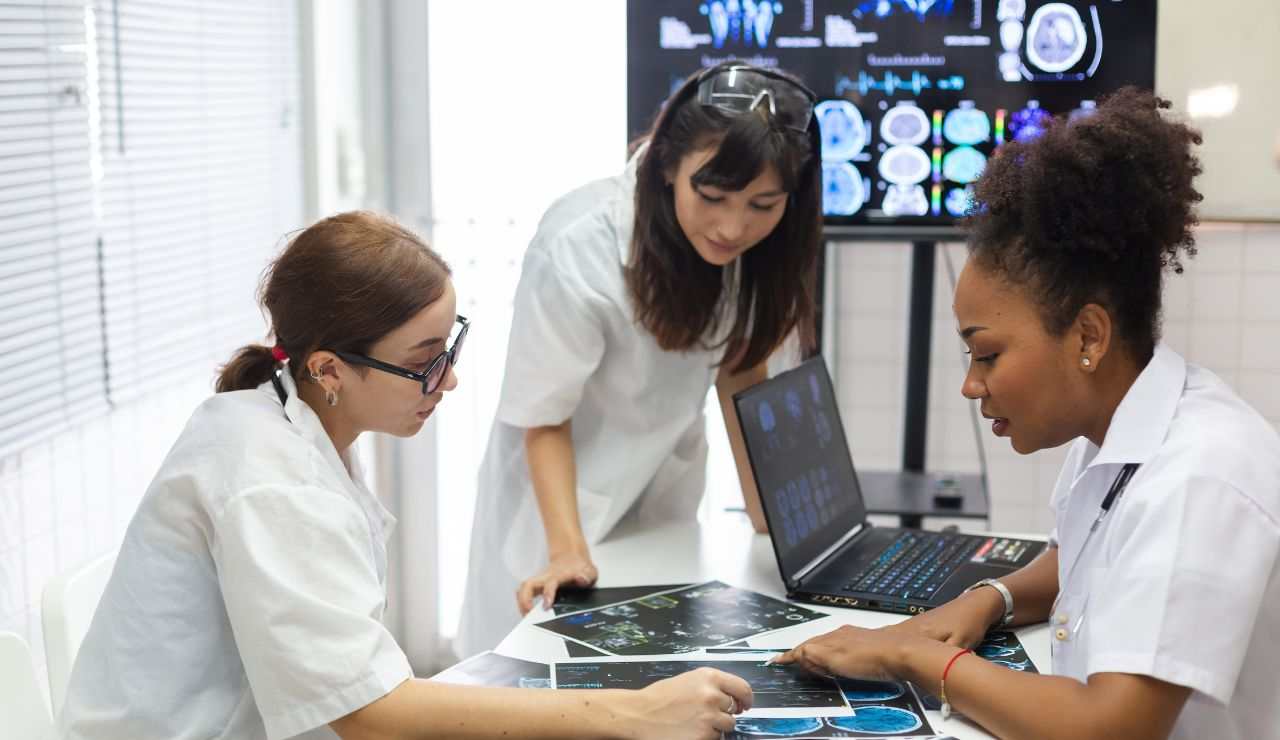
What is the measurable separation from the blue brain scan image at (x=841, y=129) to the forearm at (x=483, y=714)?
5.80 feet

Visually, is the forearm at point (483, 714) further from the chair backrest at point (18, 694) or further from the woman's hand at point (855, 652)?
the chair backrest at point (18, 694)

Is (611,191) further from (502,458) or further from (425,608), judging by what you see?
(425,608)

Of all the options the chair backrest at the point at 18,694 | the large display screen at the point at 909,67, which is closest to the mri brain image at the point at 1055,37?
the large display screen at the point at 909,67

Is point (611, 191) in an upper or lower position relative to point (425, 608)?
upper

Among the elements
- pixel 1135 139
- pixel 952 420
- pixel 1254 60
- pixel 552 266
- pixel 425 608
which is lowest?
pixel 425 608

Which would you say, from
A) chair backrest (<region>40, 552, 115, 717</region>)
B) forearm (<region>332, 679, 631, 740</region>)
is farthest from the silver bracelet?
chair backrest (<region>40, 552, 115, 717</region>)

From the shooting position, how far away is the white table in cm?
162

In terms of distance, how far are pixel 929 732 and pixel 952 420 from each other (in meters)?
2.09

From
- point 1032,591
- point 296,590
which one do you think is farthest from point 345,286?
point 1032,591

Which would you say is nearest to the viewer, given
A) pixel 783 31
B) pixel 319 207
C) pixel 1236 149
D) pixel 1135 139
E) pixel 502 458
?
pixel 1135 139

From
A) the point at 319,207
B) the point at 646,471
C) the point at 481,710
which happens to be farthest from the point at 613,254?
the point at 319,207

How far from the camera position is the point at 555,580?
1.84 metres

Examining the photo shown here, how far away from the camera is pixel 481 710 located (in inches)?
52.1

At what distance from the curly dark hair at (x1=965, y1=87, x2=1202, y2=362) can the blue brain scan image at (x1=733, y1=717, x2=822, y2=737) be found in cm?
49
